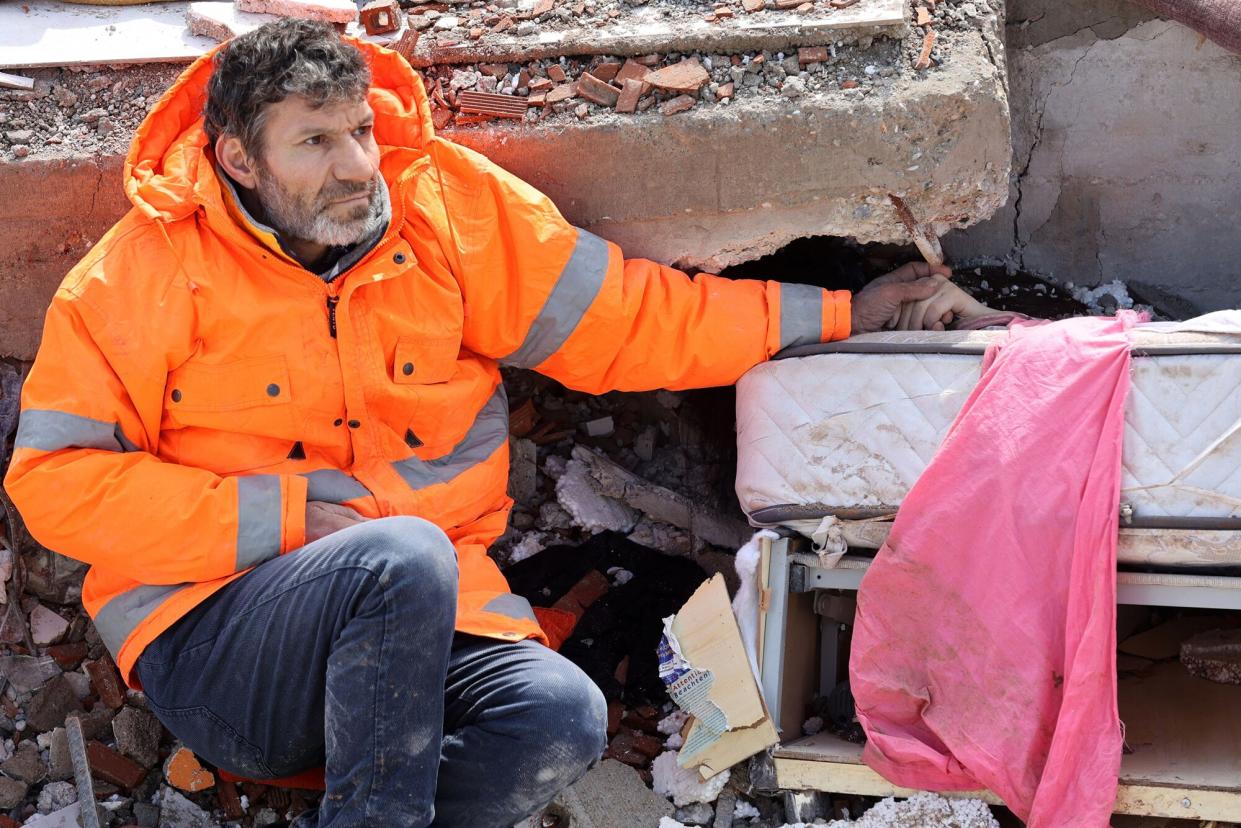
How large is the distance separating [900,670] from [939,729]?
5.9 inches

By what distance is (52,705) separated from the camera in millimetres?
3246

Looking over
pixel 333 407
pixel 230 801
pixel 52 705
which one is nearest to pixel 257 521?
pixel 333 407

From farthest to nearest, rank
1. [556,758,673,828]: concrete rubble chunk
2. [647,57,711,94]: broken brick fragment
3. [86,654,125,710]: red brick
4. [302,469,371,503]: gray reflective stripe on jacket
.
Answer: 1. [86,654,125,710]: red brick
2. [647,57,711,94]: broken brick fragment
3. [556,758,673,828]: concrete rubble chunk
4. [302,469,371,503]: gray reflective stripe on jacket

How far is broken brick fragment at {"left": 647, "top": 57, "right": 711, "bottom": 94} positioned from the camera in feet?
10.3

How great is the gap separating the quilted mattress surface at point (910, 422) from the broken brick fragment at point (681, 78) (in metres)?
0.72

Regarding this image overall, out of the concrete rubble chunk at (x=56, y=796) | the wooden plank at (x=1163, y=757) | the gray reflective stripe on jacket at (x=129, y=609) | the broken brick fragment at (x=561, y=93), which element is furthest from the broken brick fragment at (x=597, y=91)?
the concrete rubble chunk at (x=56, y=796)

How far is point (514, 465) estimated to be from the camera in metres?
3.73

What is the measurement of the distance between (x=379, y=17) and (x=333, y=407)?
1.13m

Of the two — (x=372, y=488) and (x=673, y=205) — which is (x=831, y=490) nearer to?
(x=673, y=205)

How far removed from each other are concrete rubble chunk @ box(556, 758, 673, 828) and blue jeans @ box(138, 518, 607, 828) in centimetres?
46

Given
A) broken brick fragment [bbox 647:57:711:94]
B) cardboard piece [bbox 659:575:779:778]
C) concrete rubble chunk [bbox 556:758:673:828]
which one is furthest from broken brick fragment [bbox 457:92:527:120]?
concrete rubble chunk [bbox 556:758:673:828]

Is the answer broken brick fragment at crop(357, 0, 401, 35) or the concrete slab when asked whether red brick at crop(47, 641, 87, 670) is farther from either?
broken brick fragment at crop(357, 0, 401, 35)

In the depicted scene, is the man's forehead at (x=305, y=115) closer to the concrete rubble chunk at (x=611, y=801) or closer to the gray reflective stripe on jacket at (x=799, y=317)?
the gray reflective stripe on jacket at (x=799, y=317)

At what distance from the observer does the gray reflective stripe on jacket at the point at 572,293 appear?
2.96m
